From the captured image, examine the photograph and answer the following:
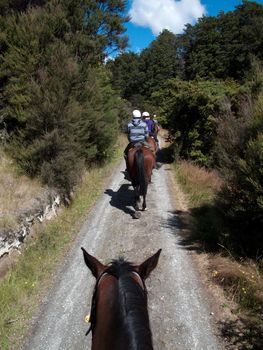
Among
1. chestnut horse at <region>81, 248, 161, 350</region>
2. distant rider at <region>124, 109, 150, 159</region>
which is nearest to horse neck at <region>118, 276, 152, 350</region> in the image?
chestnut horse at <region>81, 248, 161, 350</region>

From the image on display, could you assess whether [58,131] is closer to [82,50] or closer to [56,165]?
[56,165]

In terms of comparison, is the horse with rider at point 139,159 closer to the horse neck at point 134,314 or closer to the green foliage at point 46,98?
the green foliage at point 46,98

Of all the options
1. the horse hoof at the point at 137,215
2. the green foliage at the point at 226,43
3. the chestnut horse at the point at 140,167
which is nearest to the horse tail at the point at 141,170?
the chestnut horse at the point at 140,167

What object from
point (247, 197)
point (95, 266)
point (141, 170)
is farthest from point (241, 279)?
point (141, 170)

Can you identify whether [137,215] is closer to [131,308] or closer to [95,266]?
[95,266]

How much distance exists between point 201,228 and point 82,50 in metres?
12.4

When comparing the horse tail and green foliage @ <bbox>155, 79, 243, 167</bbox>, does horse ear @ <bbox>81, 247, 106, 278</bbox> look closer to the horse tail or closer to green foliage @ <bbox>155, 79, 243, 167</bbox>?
the horse tail

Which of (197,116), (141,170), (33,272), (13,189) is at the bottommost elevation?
(33,272)

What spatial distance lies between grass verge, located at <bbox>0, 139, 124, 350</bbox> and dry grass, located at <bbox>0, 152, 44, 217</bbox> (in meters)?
0.81

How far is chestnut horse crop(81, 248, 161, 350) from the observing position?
1920mm

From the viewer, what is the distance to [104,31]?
25.1 metres

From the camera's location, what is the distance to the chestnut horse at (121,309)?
6.30ft

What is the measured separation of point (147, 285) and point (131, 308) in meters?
4.19

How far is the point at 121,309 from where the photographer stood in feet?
6.98
